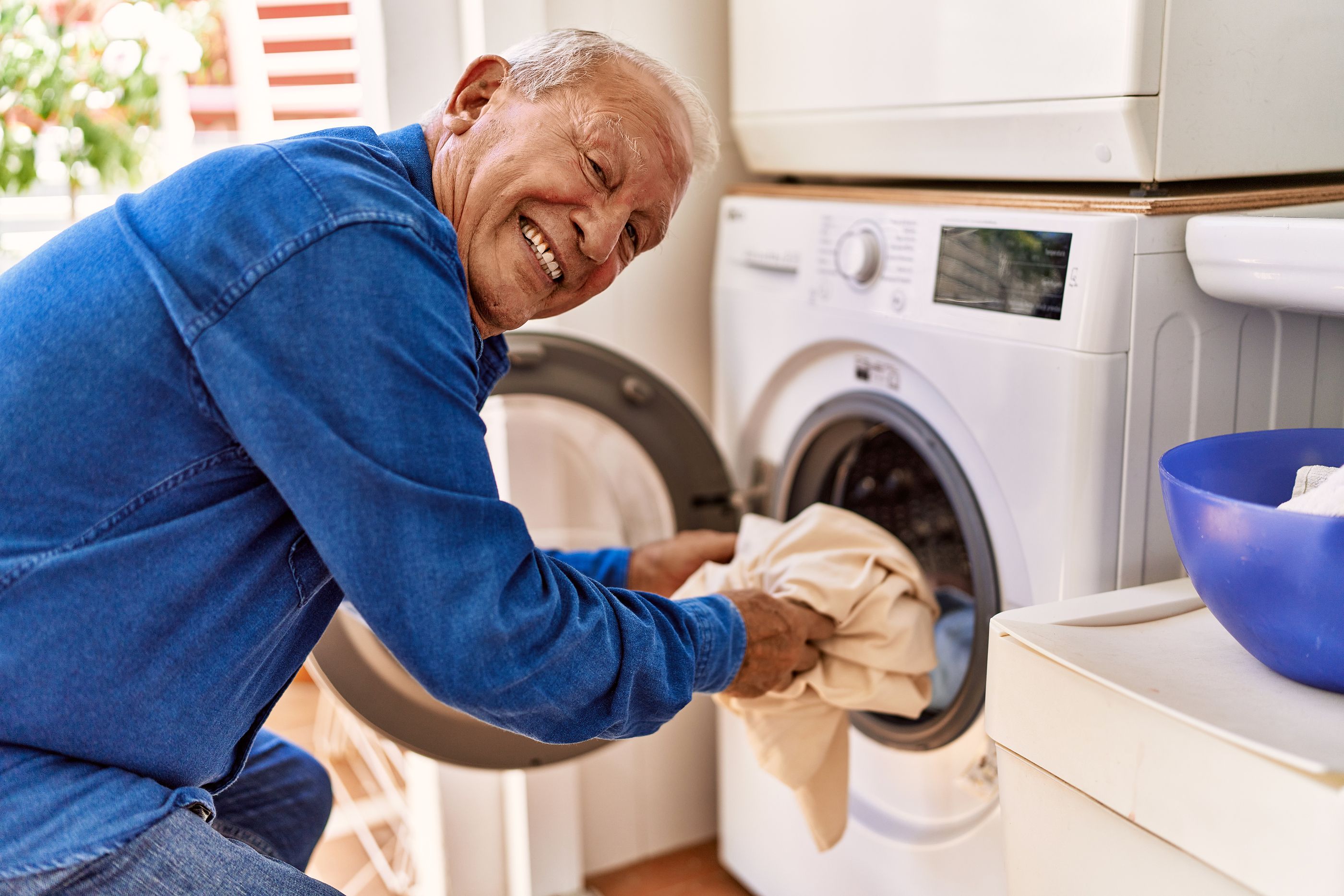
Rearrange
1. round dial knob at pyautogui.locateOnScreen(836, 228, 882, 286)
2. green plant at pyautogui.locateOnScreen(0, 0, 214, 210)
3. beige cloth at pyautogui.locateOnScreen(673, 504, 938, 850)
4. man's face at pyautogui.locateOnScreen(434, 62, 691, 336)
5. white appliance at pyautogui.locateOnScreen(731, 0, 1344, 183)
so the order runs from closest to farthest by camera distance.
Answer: man's face at pyautogui.locateOnScreen(434, 62, 691, 336), white appliance at pyautogui.locateOnScreen(731, 0, 1344, 183), beige cloth at pyautogui.locateOnScreen(673, 504, 938, 850), round dial knob at pyautogui.locateOnScreen(836, 228, 882, 286), green plant at pyautogui.locateOnScreen(0, 0, 214, 210)

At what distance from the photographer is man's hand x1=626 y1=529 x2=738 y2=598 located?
140cm

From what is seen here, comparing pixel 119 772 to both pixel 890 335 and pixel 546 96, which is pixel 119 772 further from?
pixel 890 335

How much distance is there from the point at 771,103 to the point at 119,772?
3.90 feet

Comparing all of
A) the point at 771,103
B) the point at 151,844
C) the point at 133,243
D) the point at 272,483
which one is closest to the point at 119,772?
the point at 151,844

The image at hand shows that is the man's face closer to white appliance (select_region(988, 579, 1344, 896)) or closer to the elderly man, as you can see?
the elderly man

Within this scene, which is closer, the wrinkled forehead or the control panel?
the wrinkled forehead

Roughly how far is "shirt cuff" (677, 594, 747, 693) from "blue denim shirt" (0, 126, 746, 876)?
121 millimetres

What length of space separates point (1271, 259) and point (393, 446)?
772 mm

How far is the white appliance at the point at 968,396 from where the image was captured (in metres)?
1.09

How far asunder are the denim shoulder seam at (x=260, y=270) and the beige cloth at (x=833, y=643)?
0.64 m

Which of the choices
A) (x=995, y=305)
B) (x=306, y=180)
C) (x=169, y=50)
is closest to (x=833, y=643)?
(x=995, y=305)

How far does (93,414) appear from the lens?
2.64 ft

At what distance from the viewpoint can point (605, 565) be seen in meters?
1.41

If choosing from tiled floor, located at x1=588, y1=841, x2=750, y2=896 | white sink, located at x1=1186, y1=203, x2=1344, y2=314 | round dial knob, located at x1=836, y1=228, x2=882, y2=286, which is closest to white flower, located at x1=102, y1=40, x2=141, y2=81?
round dial knob, located at x1=836, y1=228, x2=882, y2=286
